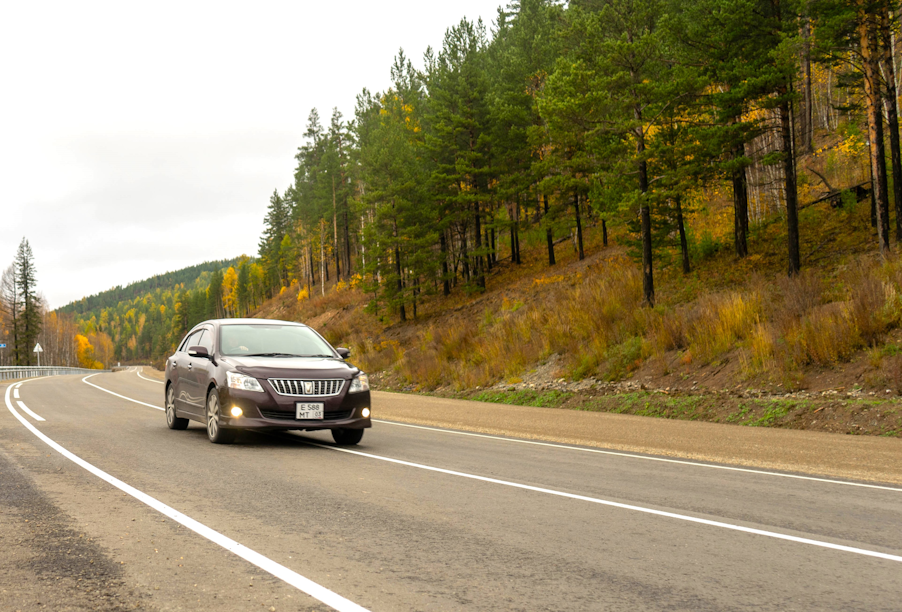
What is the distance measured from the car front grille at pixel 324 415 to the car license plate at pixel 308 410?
3.5 inches

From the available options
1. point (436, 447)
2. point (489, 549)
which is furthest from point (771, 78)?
point (489, 549)

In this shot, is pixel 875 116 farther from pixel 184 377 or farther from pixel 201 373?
pixel 184 377

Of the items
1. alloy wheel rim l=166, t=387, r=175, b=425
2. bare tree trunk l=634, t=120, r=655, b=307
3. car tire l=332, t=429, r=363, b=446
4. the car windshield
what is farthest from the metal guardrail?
car tire l=332, t=429, r=363, b=446

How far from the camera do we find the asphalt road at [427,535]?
397 centimetres

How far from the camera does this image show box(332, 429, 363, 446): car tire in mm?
10812

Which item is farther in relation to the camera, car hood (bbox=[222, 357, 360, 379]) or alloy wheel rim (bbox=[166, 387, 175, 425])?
alloy wheel rim (bbox=[166, 387, 175, 425])

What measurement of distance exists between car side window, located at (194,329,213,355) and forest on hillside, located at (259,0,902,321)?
673 inches

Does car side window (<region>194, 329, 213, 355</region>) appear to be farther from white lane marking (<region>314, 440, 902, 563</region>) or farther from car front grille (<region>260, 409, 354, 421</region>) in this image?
white lane marking (<region>314, 440, 902, 563</region>)

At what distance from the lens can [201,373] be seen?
11117 millimetres

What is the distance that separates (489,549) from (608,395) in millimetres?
14168

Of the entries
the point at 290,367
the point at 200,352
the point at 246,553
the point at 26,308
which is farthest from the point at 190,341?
the point at 26,308

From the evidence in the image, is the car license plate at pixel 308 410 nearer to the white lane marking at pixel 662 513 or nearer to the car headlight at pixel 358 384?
the car headlight at pixel 358 384

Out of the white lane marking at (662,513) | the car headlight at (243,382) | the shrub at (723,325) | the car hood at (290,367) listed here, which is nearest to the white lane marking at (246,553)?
the car headlight at (243,382)

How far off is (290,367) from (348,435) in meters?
1.53
